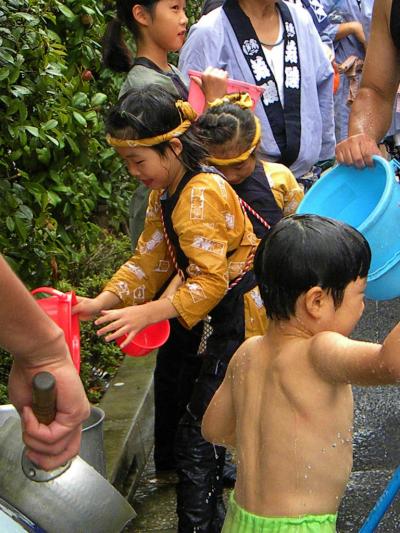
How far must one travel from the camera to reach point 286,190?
4.09 meters

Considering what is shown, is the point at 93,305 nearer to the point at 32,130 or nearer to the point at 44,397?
the point at 32,130

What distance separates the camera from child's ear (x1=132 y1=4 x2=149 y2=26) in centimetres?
447

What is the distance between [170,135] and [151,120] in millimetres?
90

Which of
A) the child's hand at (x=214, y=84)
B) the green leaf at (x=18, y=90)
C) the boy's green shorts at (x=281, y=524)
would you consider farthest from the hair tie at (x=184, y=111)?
the boy's green shorts at (x=281, y=524)

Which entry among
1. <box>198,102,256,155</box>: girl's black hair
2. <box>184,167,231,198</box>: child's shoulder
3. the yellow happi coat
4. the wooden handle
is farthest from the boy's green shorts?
<box>198,102,256,155</box>: girl's black hair

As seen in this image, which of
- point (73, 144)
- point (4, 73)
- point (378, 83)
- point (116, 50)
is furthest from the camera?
point (116, 50)

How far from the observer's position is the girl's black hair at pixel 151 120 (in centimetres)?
364

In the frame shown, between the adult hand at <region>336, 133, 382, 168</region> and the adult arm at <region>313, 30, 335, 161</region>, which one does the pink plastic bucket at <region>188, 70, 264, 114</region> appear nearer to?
the adult arm at <region>313, 30, 335, 161</region>

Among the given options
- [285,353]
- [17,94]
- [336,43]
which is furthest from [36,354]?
[336,43]

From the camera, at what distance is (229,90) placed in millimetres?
4277

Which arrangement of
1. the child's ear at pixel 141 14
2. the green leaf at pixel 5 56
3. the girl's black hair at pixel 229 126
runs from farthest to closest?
1. the child's ear at pixel 141 14
2. the green leaf at pixel 5 56
3. the girl's black hair at pixel 229 126

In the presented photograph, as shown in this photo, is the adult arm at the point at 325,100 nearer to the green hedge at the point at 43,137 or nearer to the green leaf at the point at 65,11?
the green hedge at the point at 43,137

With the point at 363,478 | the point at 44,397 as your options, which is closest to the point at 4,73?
the point at 44,397

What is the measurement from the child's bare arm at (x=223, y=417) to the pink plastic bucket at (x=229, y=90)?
5.31 ft
